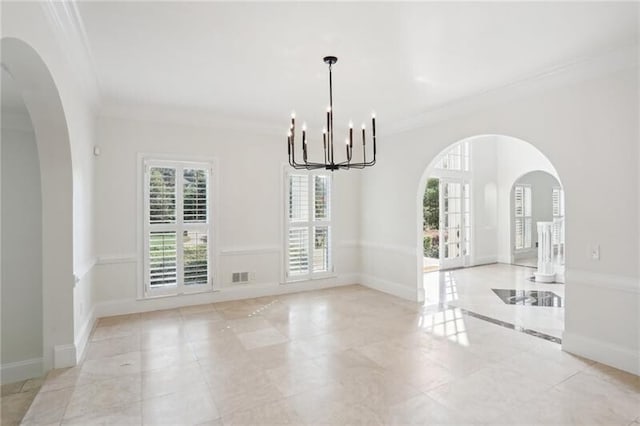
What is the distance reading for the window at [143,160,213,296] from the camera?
4.87 meters

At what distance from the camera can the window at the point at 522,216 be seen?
9039 millimetres

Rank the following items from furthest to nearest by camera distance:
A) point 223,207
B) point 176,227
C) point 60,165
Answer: point 223,207
point 176,227
point 60,165

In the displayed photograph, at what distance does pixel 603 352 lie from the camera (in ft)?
10.5

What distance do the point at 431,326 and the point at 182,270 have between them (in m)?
3.47

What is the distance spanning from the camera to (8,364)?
420cm

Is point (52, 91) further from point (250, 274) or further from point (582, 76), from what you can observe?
point (582, 76)

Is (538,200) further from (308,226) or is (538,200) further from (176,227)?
(176,227)

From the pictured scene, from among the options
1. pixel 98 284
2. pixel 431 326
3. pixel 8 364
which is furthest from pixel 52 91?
pixel 431 326

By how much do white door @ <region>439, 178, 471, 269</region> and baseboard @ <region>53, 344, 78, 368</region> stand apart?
22.4 feet

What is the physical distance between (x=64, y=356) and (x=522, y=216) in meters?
9.78

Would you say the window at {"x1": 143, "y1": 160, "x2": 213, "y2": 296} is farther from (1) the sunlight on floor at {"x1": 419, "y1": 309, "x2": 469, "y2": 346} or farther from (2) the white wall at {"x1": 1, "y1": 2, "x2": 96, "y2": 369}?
(1) the sunlight on floor at {"x1": 419, "y1": 309, "x2": 469, "y2": 346}

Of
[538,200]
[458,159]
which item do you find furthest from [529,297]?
[538,200]

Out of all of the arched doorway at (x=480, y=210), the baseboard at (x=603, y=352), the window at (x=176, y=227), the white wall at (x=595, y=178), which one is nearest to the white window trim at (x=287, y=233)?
the window at (x=176, y=227)

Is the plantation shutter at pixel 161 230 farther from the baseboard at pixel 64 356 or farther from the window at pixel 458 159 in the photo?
the window at pixel 458 159
